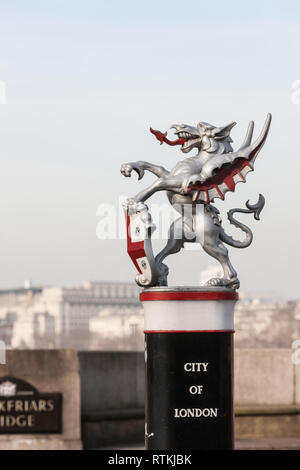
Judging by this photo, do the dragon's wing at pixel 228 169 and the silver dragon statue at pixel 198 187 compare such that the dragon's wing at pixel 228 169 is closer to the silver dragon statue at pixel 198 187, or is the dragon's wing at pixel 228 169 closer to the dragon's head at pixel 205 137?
the silver dragon statue at pixel 198 187

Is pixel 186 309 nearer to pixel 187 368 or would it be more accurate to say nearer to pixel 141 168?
pixel 187 368

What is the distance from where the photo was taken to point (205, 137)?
1149 cm

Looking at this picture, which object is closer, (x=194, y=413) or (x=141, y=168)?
(x=194, y=413)

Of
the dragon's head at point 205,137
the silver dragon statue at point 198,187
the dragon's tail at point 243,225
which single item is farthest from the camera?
the dragon's tail at point 243,225

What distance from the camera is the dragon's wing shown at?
36.9 feet

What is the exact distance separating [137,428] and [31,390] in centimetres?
200

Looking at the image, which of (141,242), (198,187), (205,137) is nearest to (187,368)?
(141,242)

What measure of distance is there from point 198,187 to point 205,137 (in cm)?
61

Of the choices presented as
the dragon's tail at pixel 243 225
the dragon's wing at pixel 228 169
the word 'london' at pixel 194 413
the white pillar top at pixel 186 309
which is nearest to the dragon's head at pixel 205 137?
the dragon's wing at pixel 228 169

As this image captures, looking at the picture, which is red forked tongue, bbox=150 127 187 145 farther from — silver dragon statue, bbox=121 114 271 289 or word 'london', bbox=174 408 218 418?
word 'london', bbox=174 408 218 418

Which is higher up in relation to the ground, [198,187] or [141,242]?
[198,187]

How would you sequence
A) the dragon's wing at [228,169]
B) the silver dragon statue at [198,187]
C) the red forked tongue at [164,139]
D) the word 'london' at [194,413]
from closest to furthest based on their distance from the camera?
the word 'london' at [194,413]
the silver dragon statue at [198,187]
the dragon's wing at [228,169]
the red forked tongue at [164,139]

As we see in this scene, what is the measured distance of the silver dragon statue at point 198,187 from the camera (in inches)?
432
